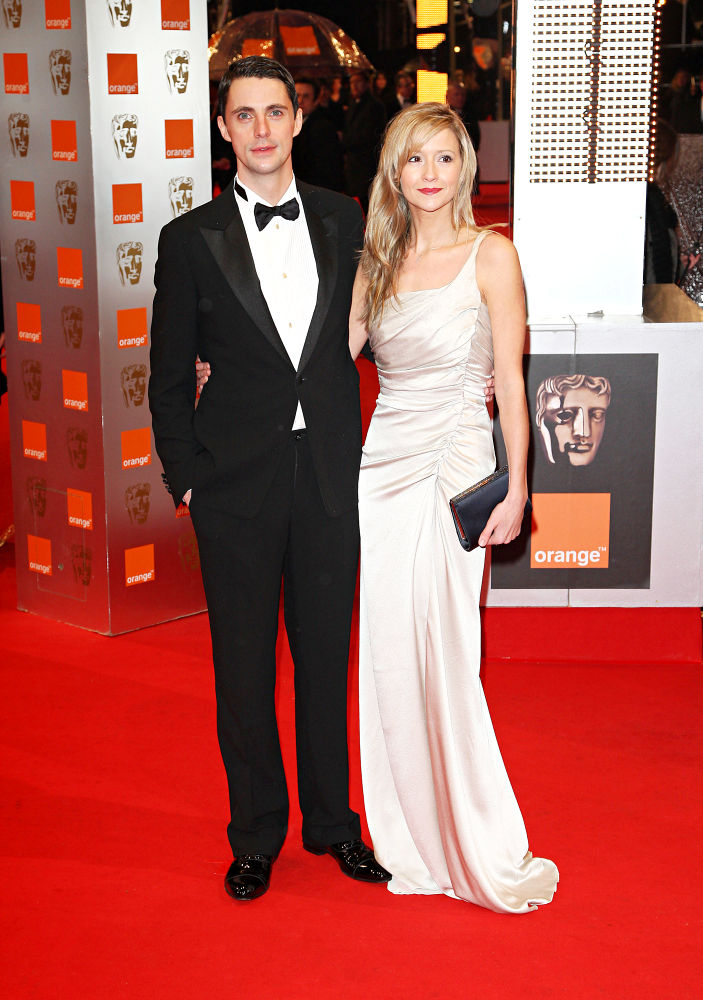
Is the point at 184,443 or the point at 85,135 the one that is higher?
Result: the point at 85,135

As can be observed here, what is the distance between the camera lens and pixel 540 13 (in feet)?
14.0

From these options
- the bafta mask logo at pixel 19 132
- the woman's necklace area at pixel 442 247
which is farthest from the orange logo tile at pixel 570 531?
the bafta mask logo at pixel 19 132

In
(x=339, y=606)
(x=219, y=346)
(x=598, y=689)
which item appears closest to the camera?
(x=219, y=346)

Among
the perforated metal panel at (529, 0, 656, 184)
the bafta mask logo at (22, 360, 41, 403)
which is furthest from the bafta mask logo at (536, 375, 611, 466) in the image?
the bafta mask logo at (22, 360, 41, 403)

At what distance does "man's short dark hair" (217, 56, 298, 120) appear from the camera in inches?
102

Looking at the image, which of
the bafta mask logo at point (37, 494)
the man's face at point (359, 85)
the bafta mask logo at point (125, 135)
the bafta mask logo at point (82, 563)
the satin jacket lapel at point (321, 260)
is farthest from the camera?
the man's face at point (359, 85)

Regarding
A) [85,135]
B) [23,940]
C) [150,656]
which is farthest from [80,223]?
[23,940]

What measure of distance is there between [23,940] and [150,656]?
1810mm

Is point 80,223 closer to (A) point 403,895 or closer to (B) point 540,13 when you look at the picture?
(B) point 540,13

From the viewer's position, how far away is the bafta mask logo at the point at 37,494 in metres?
4.81

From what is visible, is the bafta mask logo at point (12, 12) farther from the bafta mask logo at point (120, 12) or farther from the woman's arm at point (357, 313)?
the woman's arm at point (357, 313)

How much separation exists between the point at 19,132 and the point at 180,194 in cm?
62

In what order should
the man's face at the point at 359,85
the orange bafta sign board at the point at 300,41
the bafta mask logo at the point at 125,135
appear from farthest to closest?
1. the man's face at the point at 359,85
2. the orange bafta sign board at the point at 300,41
3. the bafta mask logo at the point at 125,135

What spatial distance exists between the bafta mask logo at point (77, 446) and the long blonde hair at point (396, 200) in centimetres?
210
